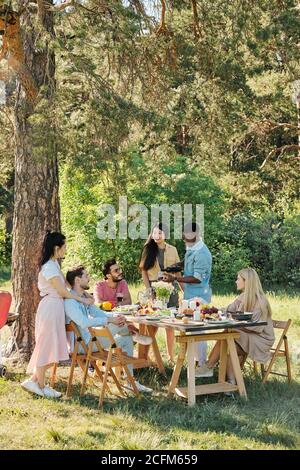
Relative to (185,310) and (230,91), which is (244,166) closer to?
(230,91)

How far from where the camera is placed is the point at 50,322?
7.49m

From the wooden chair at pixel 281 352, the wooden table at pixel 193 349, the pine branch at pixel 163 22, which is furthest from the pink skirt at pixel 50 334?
the pine branch at pixel 163 22

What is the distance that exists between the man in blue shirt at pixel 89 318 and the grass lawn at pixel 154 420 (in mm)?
544

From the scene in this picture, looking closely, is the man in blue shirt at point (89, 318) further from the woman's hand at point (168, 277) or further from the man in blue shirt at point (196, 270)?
the man in blue shirt at point (196, 270)

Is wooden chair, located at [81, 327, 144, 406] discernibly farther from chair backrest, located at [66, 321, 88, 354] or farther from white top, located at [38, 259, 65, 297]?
white top, located at [38, 259, 65, 297]

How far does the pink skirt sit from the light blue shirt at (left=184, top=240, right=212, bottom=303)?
6.08 ft

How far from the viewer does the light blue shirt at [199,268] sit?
8.53m

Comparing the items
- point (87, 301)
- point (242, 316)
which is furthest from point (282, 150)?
point (87, 301)

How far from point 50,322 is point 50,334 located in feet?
0.42

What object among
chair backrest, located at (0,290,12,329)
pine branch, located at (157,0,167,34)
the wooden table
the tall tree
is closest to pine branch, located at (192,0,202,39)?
pine branch, located at (157,0,167,34)

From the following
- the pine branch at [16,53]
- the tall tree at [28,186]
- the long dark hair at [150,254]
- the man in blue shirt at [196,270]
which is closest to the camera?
the pine branch at [16,53]

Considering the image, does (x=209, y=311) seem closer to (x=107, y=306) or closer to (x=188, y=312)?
(x=188, y=312)

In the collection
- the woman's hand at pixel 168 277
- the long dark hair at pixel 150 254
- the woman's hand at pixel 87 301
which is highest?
the long dark hair at pixel 150 254

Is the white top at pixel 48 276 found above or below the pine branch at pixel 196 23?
below
